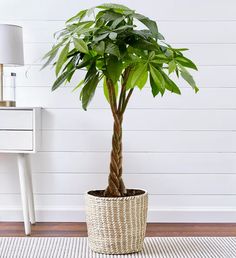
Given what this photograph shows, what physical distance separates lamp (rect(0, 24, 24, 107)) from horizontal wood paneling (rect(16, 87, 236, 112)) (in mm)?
256

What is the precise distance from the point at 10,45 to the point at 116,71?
847 millimetres

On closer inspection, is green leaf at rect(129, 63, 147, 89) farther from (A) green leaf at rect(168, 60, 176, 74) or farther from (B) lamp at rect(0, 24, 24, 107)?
(B) lamp at rect(0, 24, 24, 107)

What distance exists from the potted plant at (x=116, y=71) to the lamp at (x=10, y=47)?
1.83ft

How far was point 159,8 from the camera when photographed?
3.16m

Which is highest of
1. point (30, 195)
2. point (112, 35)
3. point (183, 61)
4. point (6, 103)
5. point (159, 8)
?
point (159, 8)

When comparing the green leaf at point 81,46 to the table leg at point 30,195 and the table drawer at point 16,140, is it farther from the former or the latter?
the table leg at point 30,195

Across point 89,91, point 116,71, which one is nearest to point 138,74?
point 116,71

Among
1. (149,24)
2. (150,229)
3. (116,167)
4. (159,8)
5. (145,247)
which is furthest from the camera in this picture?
(159,8)

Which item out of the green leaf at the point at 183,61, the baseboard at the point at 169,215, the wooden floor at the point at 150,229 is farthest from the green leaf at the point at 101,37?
the baseboard at the point at 169,215

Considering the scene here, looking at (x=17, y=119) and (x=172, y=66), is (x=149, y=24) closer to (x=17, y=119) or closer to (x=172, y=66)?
(x=172, y=66)

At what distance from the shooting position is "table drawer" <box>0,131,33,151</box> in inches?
112

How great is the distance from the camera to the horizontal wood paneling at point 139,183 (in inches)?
126

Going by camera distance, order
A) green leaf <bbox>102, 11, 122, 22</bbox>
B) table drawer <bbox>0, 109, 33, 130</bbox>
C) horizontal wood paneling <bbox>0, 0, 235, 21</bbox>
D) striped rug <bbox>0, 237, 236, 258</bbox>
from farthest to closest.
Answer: horizontal wood paneling <bbox>0, 0, 235, 21</bbox>
table drawer <bbox>0, 109, 33, 130</bbox>
striped rug <bbox>0, 237, 236, 258</bbox>
green leaf <bbox>102, 11, 122, 22</bbox>

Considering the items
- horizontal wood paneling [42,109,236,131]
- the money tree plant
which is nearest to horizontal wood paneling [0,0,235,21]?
horizontal wood paneling [42,109,236,131]
